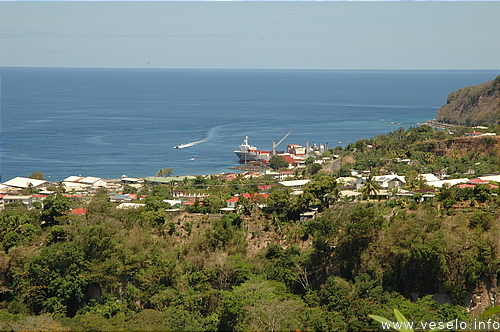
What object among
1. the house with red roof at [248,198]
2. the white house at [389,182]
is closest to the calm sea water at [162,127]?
the white house at [389,182]

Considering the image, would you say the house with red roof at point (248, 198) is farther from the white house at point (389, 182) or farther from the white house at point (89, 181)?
the white house at point (89, 181)

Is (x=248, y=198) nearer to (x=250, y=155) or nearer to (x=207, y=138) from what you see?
(x=250, y=155)

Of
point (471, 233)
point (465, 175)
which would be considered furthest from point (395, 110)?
point (471, 233)

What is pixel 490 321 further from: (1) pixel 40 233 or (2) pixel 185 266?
(1) pixel 40 233

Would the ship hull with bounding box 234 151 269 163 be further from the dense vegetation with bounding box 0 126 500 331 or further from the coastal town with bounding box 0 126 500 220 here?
the dense vegetation with bounding box 0 126 500 331

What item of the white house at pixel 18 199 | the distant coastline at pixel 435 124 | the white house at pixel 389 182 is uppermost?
the white house at pixel 389 182

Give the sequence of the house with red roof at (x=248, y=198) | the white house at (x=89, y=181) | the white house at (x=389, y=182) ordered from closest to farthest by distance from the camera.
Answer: the house with red roof at (x=248, y=198), the white house at (x=389, y=182), the white house at (x=89, y=181)

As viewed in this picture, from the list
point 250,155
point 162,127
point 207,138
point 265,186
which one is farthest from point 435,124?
point 265,186
